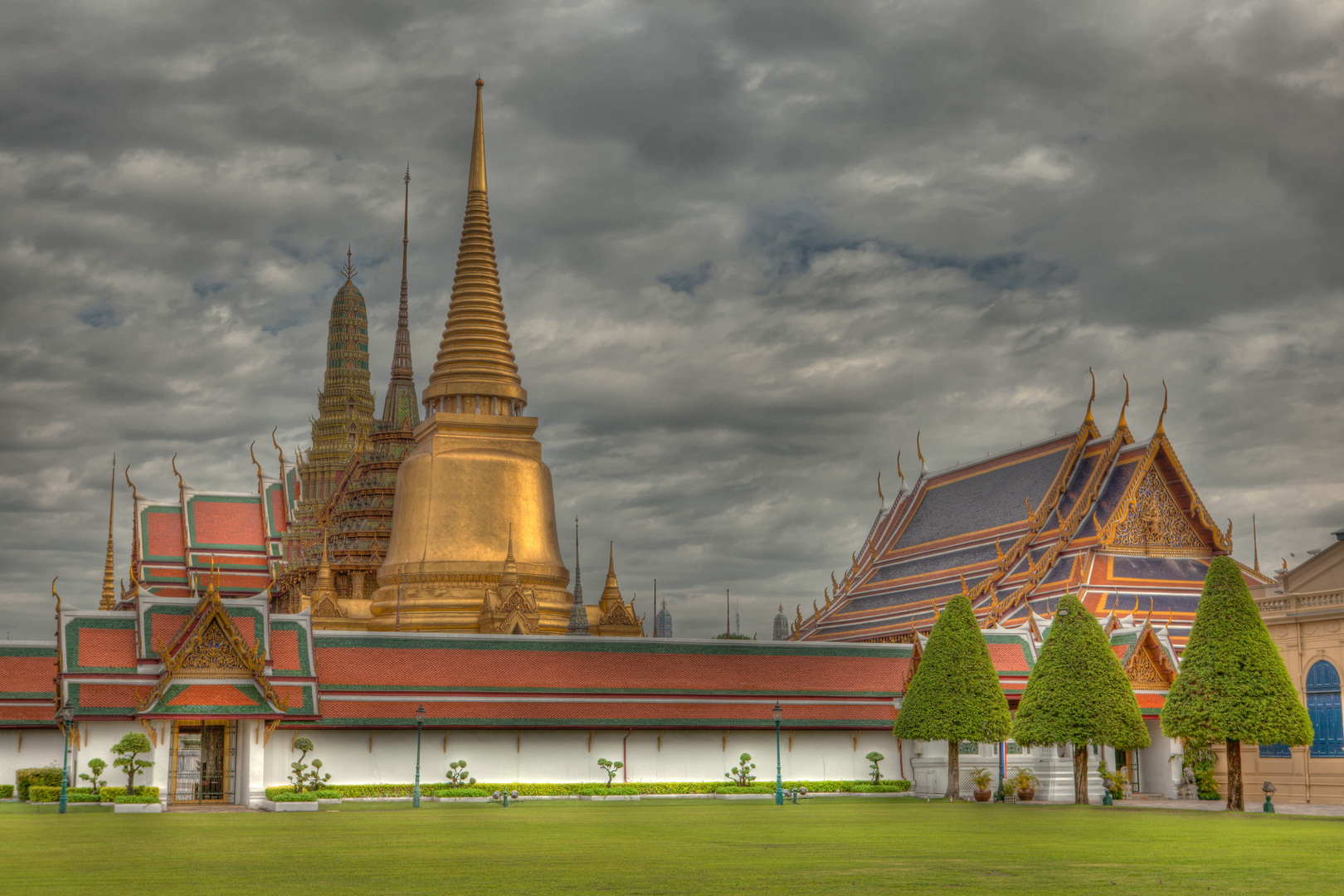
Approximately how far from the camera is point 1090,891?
1390 cm

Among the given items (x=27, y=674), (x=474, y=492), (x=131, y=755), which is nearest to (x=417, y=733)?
(x=131, y=755)

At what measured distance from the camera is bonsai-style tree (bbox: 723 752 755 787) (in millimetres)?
39906

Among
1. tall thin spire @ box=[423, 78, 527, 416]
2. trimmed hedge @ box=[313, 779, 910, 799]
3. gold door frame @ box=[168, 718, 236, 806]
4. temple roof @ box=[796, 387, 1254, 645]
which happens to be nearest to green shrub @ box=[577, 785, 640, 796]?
trimmed hedge @ box=[313, 779, 910, 799]

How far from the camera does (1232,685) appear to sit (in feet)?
103

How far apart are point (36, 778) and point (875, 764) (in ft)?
72.6

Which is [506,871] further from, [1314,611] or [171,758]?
[1314,611]

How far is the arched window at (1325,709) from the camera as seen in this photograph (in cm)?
3538

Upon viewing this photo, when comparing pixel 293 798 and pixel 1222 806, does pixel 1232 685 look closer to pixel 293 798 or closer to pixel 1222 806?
→ pixel 1222 806

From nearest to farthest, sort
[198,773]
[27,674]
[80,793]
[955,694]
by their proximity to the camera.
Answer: [80,793], [198,773], [955,694], [27,674]

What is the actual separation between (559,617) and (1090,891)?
43211 millimetres

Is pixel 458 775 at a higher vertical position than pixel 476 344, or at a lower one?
lower

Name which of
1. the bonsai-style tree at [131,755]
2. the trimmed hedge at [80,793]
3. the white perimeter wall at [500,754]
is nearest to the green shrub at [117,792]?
the trimmed hedge at [80,793]

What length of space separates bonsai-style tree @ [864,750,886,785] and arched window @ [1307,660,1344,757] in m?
11.2

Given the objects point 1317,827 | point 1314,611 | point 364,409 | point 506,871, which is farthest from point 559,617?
point 364,409
